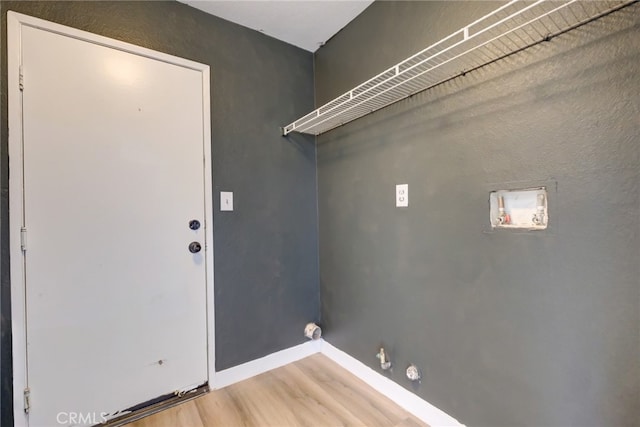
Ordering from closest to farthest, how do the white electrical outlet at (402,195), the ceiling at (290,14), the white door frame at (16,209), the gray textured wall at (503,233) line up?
1. the gray textured wall at (503,233)
2. the white door frame at (16,209)
3. the white electrical outlet at (402,195)
4. the ceiling at (290,14)

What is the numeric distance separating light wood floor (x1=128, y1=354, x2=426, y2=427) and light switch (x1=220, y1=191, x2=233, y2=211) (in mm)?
1129

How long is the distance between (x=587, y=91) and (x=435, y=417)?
59.3 inches

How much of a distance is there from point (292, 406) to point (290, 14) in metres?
2.32

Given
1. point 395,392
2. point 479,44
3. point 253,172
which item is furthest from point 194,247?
point 479,44

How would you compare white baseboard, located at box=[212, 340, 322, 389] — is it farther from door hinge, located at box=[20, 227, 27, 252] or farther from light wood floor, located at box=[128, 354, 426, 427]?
door hinge, located at box=[20, 227, 27, 252]

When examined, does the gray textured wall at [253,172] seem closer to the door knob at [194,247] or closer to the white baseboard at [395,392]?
the door knob at [194,247]

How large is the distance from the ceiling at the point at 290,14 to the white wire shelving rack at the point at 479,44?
60cm

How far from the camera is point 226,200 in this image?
70.8 inches

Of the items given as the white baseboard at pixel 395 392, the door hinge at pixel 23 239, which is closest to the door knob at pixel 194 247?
the door hinge at pixel 23 239

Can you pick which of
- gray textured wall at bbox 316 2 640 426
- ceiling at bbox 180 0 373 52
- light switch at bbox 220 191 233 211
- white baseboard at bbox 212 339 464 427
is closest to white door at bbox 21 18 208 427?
light switch at bbox 220 191 233 211

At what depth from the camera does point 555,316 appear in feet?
3.27

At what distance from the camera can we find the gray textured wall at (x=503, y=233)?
0.87m

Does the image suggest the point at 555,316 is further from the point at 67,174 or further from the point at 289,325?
the point at 67,174

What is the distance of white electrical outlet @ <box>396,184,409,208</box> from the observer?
150 cm
